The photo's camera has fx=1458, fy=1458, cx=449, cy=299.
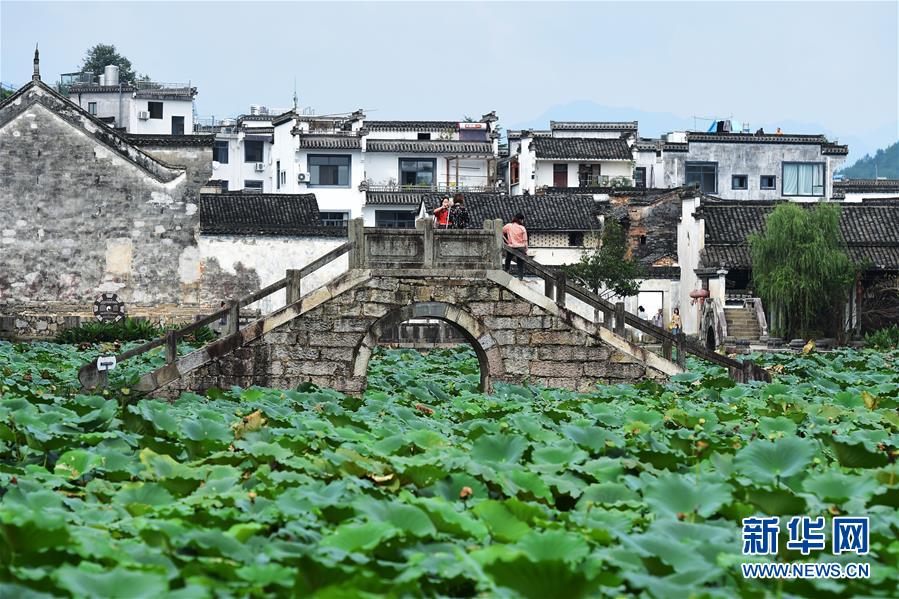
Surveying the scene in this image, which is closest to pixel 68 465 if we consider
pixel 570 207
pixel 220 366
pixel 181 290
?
pixel 220 366

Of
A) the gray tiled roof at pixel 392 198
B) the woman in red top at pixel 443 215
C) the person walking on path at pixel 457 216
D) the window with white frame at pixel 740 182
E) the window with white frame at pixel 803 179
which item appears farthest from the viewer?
the window with white frame at pixel 803 179

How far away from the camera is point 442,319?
62.6ft

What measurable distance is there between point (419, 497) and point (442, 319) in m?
10.8

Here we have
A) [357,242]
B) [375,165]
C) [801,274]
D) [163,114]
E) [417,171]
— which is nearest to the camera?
[357,242]

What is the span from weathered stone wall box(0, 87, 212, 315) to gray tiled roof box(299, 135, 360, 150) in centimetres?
2017

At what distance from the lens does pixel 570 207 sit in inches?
1860

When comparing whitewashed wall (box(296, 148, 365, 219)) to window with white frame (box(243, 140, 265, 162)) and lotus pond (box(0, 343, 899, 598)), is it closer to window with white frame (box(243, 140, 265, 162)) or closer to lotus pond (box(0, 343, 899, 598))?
window with white frame (box(243, 140, 265, 162))

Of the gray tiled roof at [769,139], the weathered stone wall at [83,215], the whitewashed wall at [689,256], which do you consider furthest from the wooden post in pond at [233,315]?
the gray tiled roof at [769,139]

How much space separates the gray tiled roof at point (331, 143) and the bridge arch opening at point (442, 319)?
3569cm

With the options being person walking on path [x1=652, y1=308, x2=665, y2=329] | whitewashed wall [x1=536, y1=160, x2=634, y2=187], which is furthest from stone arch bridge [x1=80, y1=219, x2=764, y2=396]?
whitewashed wall [x1=536, y1=160, x2=634, y2=187]

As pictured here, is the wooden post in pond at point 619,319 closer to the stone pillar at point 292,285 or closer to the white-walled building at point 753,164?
the stone pillar at point 292,285

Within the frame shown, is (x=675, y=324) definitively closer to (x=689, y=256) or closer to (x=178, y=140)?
(x=689, y=256)

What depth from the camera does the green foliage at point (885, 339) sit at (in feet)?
108

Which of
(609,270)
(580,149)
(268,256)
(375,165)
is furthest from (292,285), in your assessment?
(580,149)
